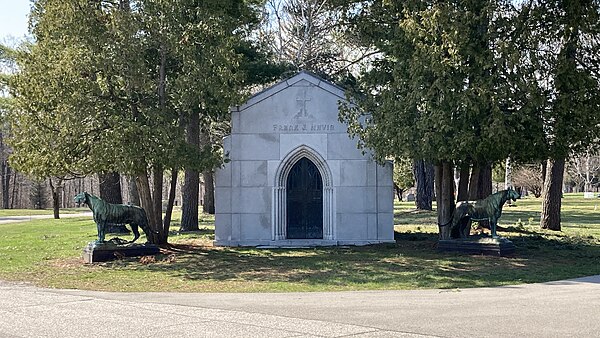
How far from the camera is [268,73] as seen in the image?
26188 millimetres

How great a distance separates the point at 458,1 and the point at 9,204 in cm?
6734

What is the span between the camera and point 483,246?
61.4 ft

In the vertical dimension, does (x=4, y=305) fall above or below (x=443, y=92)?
below

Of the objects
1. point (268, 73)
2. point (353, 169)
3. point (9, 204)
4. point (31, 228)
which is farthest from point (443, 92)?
point (9, 204)

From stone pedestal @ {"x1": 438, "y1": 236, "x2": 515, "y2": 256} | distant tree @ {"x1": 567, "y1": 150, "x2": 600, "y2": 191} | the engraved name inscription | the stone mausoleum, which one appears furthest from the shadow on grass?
distant tree @ {"x1": 567, "y1": 150, "x2": 600, "y2": 191}

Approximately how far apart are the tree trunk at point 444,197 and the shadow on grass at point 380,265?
27.0 inches

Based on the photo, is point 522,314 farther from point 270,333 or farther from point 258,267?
point 258,267

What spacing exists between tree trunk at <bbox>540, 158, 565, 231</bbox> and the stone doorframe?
323 inches

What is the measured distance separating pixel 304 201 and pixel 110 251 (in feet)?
20.3

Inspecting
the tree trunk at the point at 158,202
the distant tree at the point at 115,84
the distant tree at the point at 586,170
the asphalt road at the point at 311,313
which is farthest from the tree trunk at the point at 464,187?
the distant tree at the point at 586,170

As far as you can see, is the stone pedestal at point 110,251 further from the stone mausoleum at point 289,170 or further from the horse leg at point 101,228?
the stone mausoleum at point 289,170

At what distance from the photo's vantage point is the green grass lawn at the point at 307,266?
14953mm

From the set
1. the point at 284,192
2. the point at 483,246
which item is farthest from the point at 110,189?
the point at 483,246

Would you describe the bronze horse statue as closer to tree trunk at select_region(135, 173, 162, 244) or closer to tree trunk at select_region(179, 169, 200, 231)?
tree trunk at select_region(135, 173, 162, 244)
